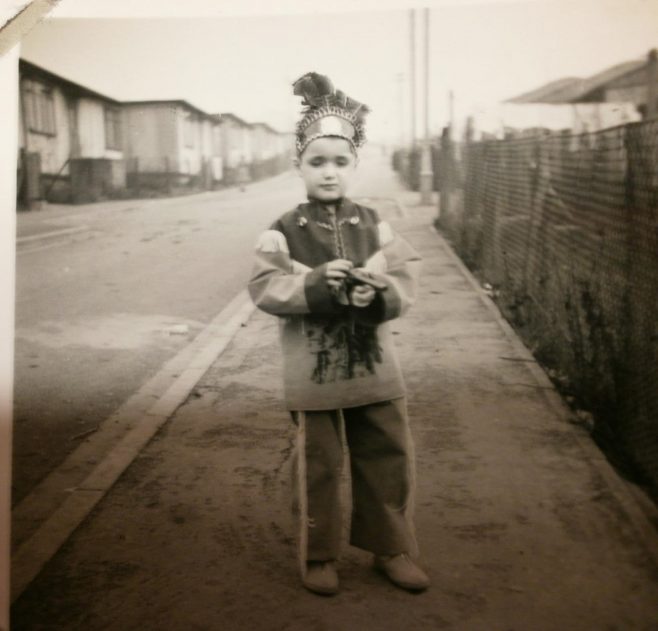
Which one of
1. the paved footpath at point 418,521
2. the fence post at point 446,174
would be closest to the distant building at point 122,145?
the paved footpath at point 418,521

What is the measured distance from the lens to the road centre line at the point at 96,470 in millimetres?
1909

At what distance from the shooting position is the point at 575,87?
188 cm

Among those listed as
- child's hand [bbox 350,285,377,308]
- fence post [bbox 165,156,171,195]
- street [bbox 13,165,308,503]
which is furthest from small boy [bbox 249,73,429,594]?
fence post [bbox 165,156,171,195]

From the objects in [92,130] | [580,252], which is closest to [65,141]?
[92,130]

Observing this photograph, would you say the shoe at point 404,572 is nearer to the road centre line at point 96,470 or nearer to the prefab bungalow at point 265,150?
the road centre line at point 96,470

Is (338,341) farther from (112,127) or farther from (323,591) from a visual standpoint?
(112,127)

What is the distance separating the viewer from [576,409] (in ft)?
8.38

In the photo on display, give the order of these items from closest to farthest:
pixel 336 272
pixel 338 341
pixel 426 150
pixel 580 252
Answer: pixel 336 272
pixel 338 341
pixel 426 150
pixel 580 252

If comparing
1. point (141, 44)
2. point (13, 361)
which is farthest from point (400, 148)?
point (13, 361)

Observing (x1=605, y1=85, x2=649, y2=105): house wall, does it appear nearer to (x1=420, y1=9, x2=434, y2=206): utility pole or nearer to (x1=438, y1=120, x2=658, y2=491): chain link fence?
(x1=438, y1=120, x2=658, y2=491): chain link fence

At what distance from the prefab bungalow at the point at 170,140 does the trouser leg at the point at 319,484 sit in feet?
2.00

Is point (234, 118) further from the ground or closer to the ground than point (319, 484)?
further from the ground

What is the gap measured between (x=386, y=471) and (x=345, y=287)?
43cm

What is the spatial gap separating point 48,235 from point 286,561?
877 millimetres
